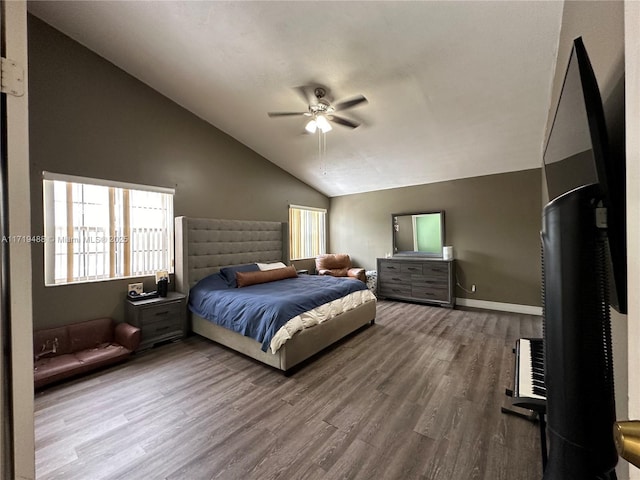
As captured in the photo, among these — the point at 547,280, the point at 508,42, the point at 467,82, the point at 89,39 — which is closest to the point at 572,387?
the point at 547,280

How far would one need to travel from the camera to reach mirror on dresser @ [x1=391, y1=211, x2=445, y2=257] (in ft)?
16.4

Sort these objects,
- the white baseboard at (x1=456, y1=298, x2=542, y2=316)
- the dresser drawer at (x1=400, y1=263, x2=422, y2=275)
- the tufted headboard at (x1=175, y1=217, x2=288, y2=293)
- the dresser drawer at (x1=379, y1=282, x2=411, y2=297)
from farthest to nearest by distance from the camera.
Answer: the dresser drawer at (x1=379, y1=282, x2=411, y2=297) < the dresser drawer at (x1=400, y1=263, x2=422, y2=275) < the white baseboard at (x1=456, y1=298, x2=542, y2=316) < the tufted headboard at (x1=175, y1=217, x2=288, y2=293)

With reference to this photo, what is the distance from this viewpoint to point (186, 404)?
6.84 ft

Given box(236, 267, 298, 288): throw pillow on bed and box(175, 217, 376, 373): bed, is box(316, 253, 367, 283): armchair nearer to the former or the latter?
box(175, 217, 376, 373): bed

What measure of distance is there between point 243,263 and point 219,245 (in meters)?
0.54

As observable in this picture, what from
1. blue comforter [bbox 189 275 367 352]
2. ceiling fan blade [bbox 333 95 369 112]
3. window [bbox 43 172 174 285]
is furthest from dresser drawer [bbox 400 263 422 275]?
window [bbox 43 172 174 285]

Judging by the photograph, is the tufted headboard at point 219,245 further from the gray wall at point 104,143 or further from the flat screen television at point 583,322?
the flat screen television at point 583,322

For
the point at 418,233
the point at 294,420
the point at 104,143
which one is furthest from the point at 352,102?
the point at 418,233

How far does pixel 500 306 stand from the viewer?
4.46 meters

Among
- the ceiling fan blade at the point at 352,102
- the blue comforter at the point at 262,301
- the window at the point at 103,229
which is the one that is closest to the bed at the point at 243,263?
the blue comforter at the point at 262,301

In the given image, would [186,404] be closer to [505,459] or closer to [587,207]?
[505,459]

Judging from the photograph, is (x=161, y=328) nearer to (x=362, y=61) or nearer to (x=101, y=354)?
(x=101, y=354)

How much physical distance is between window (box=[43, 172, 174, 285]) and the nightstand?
0.51 m

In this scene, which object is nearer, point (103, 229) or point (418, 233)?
point (103, 229)
